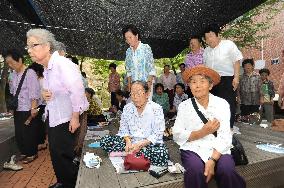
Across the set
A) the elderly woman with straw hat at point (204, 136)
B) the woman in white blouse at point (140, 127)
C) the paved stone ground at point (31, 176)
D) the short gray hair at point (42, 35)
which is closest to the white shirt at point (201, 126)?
the elderly woman with straw hat at point (204, 136)

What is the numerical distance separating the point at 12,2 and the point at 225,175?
570 cm

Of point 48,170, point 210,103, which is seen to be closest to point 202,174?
point 210,103

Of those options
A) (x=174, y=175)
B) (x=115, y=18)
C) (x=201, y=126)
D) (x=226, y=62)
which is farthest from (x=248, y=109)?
(x=174, y=175)

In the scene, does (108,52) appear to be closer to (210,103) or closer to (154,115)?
(154,115)

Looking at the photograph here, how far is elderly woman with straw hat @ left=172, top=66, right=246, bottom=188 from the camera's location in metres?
3.04

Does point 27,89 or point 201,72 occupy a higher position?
point 201,72

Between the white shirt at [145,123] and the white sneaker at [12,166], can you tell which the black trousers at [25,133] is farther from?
the white shirt at [145,123]

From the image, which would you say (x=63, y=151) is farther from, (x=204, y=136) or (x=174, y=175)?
(x=204, y=136)

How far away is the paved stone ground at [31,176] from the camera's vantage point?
15.7 ft

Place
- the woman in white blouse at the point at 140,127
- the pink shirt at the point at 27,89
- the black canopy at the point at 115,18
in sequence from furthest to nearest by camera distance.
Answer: the black canopy at the point at 115,18
the pink shirt at the point at 27,89
the woman in white blouse at the point at 140,127

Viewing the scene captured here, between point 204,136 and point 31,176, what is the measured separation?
324 centimetres

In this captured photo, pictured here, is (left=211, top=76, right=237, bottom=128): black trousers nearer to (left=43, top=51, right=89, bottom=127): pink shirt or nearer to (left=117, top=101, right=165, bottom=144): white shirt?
(left=117, top=101, right=165, bottom=144): white shirt

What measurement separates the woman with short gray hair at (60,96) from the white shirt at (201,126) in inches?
45.7

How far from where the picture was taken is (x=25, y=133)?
19.2 ft
